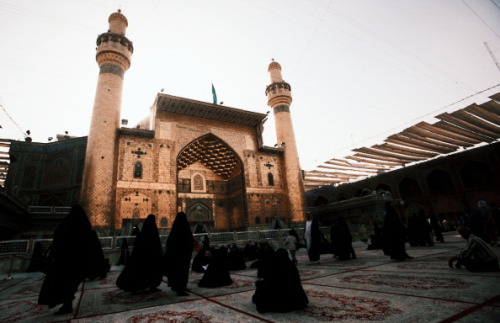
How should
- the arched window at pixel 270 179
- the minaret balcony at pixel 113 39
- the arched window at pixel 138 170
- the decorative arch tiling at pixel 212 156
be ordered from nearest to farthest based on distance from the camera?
the arched window at pixel 138 170, the minaret balcony at pixel 113 39, the decorative arch tiling at pixel 212 156, the arched window at pixel 270 179

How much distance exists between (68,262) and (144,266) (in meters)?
1.23

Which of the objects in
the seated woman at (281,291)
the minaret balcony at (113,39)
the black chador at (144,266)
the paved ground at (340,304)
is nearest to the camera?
the paved ground at (340,304)

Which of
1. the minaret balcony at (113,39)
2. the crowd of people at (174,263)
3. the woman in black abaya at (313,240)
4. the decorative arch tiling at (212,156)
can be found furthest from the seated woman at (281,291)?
the minaret balcony at (113,39)

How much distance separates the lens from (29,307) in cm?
355

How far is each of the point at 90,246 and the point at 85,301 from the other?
2.90ft

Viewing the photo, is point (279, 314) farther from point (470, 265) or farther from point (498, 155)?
point (498, 155)

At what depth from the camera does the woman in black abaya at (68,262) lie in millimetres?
3107

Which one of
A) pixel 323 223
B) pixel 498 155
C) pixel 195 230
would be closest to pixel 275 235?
pixel 195 230

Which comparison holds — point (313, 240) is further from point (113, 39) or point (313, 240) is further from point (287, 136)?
point (113, 39)

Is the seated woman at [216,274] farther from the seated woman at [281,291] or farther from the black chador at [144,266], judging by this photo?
the seated woman at [281,291]

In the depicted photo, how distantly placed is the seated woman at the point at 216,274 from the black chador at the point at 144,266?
774 millimetres

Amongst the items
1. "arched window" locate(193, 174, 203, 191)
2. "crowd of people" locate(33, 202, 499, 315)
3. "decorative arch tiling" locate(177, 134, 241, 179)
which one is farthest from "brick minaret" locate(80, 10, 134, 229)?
"crowd of people" locate(33, 202, 499, 315)

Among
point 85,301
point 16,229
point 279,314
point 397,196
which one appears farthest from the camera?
point 397,196

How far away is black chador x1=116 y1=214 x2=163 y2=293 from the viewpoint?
163 inches
